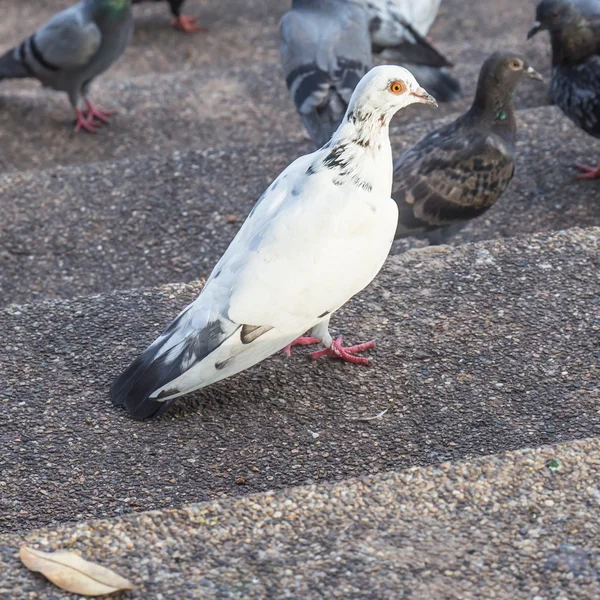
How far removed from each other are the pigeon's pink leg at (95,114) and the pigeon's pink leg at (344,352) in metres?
4.34

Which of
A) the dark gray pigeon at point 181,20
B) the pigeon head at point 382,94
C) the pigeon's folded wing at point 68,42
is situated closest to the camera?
the pigeon head at point 382,94

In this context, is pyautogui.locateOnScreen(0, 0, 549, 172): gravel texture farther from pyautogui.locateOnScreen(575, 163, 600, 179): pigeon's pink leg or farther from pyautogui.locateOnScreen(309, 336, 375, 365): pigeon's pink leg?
pyautogui.locateOnScreen(309, 336, 375, 365): pigeon's pink leg

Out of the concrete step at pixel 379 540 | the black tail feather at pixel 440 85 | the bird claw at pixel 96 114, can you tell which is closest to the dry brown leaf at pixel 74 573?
the concrete step at pixel 379 540

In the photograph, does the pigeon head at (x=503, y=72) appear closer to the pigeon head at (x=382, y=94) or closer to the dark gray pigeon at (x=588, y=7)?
the dark gray pigeon at (x=588, y=7)

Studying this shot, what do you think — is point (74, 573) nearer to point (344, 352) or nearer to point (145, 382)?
point (145, 382)

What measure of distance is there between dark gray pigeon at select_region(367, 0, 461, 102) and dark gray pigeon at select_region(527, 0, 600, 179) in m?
1.03

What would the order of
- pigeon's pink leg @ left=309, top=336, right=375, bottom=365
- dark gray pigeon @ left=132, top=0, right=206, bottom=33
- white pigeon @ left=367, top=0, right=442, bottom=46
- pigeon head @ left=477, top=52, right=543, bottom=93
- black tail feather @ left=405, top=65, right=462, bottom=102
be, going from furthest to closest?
dark gray pigeon @ left=132, top=0, right=206, bottom=33
black tail feather @ left=405, top=65, right=462, bottom=102
white pigeon @ left=367, top=0, right=442, bottom=46
pigeon head @ left=477, top=52, right=543, bottom=93
pigeon's pink leg @ left=309, top=336, right=375, bottom=365

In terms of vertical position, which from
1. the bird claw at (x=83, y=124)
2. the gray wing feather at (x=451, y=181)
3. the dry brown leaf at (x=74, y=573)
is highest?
the dry brown leaf at (x=74, y=573)

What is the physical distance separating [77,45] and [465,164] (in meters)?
3.79

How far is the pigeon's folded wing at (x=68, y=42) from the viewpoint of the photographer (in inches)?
287

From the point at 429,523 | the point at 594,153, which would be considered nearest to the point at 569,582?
the point at 429,523

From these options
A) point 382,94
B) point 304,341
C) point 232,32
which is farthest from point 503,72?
point 232,32

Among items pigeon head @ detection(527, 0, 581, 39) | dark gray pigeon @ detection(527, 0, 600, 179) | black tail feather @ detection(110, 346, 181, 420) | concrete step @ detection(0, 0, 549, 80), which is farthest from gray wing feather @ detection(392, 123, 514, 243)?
concrete step @ detection(0, 0, 549, 80)

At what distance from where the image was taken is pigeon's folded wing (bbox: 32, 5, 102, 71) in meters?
7.28
